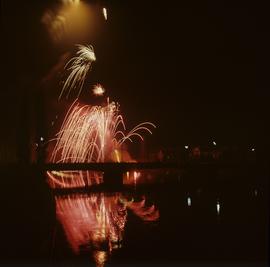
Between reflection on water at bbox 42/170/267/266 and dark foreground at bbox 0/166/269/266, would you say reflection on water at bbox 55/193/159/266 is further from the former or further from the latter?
dark foreground at bbox 0/166/269/266

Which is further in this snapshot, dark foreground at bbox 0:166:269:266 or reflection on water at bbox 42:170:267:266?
reflection on water at bbox 42:170:267:266

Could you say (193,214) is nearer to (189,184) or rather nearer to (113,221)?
(113,221)

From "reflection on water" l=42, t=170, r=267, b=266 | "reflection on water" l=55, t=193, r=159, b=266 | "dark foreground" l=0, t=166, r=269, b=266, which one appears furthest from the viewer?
"reflection on water" l=55, t=193, r=159, b=266

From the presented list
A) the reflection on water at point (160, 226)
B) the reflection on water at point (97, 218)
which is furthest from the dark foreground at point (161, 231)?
the reflection on water at point (97, 218)

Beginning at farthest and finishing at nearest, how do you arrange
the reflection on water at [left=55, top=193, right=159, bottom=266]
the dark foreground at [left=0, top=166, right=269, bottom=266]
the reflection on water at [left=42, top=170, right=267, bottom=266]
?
the reflection on water at [left=55, top=193, right=159, bottom=266] < the reflection on water at [left=42, top=170, right=267, bottom=266] < the dark foreground at [left=0, top=166, right=269, bottom=266]

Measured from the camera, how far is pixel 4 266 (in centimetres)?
1346

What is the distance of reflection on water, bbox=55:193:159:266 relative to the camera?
66.3 feet

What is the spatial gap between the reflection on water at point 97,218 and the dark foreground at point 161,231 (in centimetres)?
28

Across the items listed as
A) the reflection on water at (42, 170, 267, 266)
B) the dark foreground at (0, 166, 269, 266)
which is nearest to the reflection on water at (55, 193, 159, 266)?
the reflection on water at (42, 170, 267, 266)

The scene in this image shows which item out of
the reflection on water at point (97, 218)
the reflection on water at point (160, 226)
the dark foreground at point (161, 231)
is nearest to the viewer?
the dark foreground at point (161, 231)

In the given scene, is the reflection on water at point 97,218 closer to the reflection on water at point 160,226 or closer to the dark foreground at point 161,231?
the reflection on water at point 160,226

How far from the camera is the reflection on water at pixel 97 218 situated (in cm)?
2022

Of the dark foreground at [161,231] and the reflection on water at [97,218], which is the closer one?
the dark foreground at [161,231]

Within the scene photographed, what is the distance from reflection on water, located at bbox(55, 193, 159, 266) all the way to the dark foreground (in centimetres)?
28
